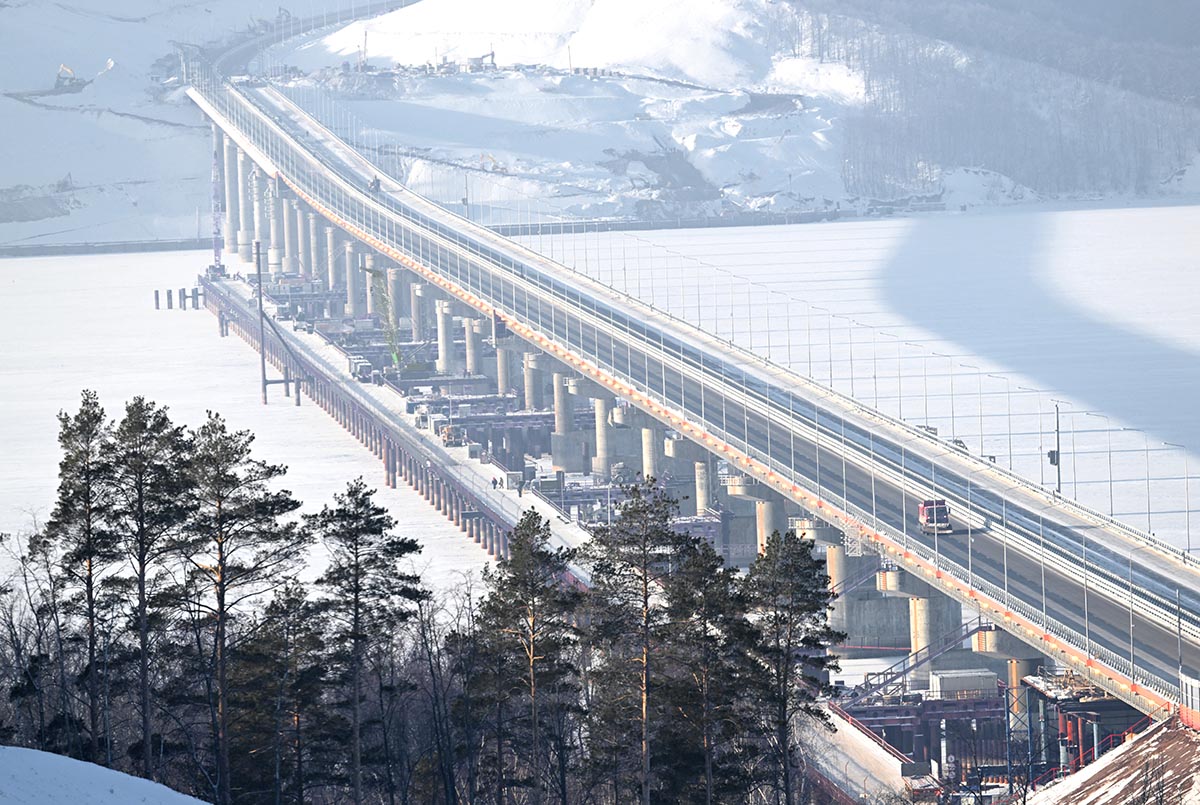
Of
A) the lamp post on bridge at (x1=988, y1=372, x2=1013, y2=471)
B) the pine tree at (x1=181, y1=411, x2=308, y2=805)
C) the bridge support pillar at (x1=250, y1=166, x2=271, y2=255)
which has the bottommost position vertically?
the lamp post on bridge at (x1=988, y1=372, x2=1013, y2=471)

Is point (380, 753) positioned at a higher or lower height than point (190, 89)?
lower

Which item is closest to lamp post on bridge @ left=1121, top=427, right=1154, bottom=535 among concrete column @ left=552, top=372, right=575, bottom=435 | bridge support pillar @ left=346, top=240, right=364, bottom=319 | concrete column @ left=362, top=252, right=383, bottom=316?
concrete column @ left=552, top=372, right=575, bottom=435

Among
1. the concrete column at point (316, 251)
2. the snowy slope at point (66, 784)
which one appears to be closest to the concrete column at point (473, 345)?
the concrete column at point (316, 251)

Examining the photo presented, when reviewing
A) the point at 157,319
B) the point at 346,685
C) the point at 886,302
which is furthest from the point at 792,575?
the point at 157,319

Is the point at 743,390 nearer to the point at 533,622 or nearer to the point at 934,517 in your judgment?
the point at 934,517

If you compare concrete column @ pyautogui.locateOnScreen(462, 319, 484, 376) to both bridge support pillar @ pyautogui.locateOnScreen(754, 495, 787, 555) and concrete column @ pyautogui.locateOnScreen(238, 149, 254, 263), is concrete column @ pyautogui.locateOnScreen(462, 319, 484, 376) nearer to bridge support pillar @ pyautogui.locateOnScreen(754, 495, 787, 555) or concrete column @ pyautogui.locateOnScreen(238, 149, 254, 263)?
bridge support pillar @ pyautogui.locateOnScreen(754, 495, 787, 555)

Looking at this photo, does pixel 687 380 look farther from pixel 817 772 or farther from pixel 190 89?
pixel 190 89
